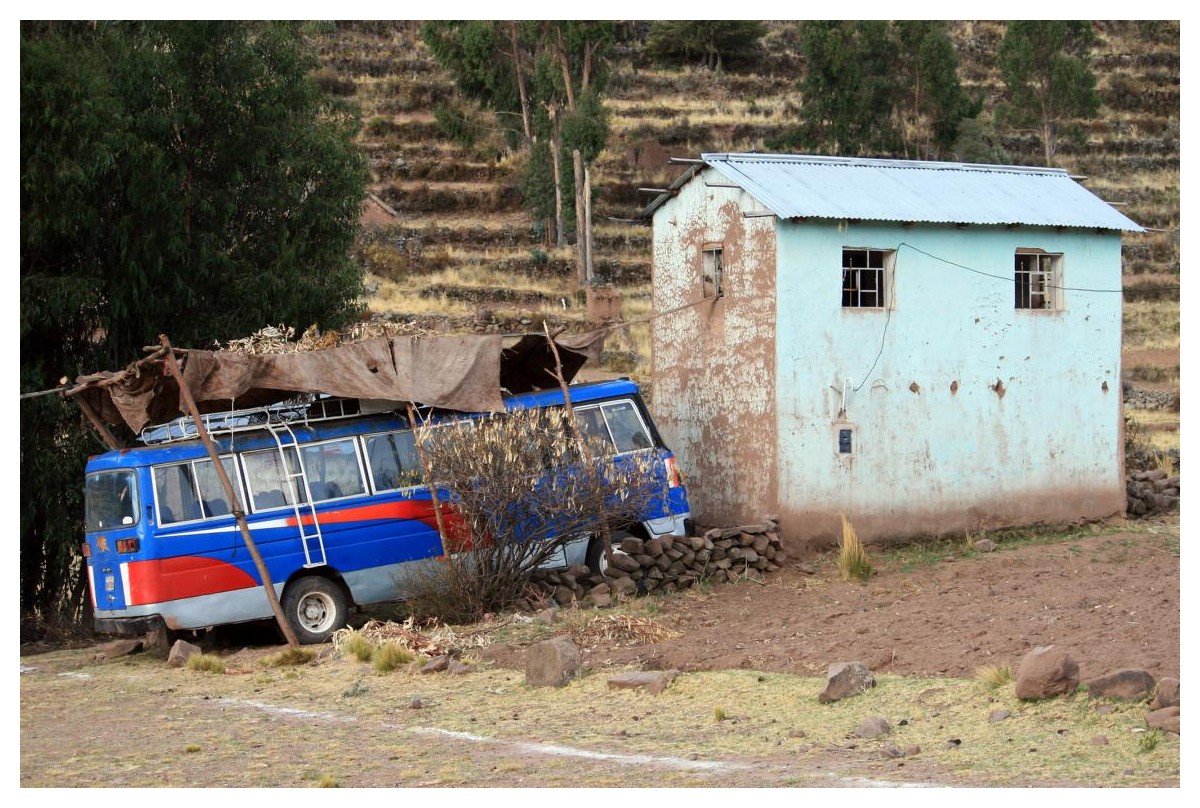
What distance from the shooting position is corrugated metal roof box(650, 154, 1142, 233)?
57.1ft

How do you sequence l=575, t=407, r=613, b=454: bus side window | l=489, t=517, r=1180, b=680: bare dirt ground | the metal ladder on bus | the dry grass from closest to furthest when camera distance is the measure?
1. l=489, t=517, r=1180, b=680: bare dirt ground
2. the dry grass
3. the metal ladder on bus
4. l=575, t=407, r=613, b=454: bus side window

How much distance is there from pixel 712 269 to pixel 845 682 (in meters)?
8.79

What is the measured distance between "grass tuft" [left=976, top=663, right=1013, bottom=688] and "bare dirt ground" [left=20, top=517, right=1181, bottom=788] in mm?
133

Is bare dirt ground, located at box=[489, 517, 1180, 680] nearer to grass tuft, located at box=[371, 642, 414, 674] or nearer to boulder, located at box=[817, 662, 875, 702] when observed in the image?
boulder, located at box=[817, 662, 875, 702]

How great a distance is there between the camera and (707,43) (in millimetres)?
59781

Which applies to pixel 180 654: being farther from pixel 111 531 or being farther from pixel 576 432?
pixel 576 432

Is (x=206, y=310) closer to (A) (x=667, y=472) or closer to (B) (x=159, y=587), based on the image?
(B) (x=159, y=587)

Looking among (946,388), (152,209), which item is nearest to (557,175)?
(946,388)

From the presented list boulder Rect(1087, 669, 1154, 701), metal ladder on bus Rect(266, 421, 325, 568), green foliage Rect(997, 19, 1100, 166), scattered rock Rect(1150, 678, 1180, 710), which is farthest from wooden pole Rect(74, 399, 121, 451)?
green foliage Rect(997, 19, 1100, 166)

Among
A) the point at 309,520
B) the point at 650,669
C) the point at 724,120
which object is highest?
the point at 724,120

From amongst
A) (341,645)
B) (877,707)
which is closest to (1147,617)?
(877,707)

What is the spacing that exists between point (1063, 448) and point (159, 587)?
11.8 metres

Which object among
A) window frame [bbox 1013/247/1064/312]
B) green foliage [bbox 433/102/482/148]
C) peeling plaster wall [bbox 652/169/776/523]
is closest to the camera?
peeling plaster wall [bbox 652/169/776/523]

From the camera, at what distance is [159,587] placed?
13.3 metres
